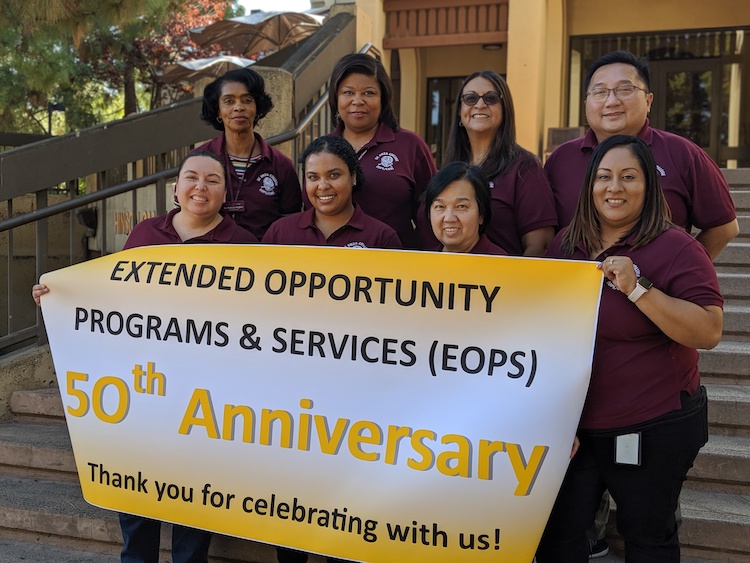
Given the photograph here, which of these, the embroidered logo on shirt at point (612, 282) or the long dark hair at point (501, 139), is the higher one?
the long dark hair at point (501, 139)

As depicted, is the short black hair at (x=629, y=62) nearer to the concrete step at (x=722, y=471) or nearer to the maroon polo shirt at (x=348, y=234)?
the maroon polo shirt at (x=348, y=234)

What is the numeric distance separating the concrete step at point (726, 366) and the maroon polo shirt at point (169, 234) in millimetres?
2714

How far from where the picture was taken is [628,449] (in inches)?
90.2

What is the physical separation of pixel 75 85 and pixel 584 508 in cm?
1698

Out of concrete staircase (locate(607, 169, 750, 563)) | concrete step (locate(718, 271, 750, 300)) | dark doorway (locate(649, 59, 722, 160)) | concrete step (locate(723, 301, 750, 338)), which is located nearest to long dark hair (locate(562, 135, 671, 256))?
concrete staircase (locate(607, 169, 750, 563))

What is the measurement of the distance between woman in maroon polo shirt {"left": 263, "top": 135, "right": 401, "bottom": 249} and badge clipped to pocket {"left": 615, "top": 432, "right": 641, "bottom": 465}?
47.6 inches

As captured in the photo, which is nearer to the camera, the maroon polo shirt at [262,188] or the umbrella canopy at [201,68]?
the maroon polo shirt at [262,188]

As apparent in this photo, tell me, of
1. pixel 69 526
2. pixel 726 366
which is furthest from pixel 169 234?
pixel 726 366

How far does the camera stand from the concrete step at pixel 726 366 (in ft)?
13.5

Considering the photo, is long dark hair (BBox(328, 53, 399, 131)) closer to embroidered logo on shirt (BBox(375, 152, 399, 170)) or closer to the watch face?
embroidered logo on shirt (BBox(375, 152, 399, 170))

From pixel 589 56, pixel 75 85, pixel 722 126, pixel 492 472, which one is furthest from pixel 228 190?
pixel 75 85

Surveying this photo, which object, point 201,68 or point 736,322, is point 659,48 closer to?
point 736,322

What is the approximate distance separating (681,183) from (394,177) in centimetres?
125

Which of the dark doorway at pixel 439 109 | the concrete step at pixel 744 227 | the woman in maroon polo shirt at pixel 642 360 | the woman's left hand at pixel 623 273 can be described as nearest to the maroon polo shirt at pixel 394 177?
the woman in maroon polo shirt at pixel 642 360
